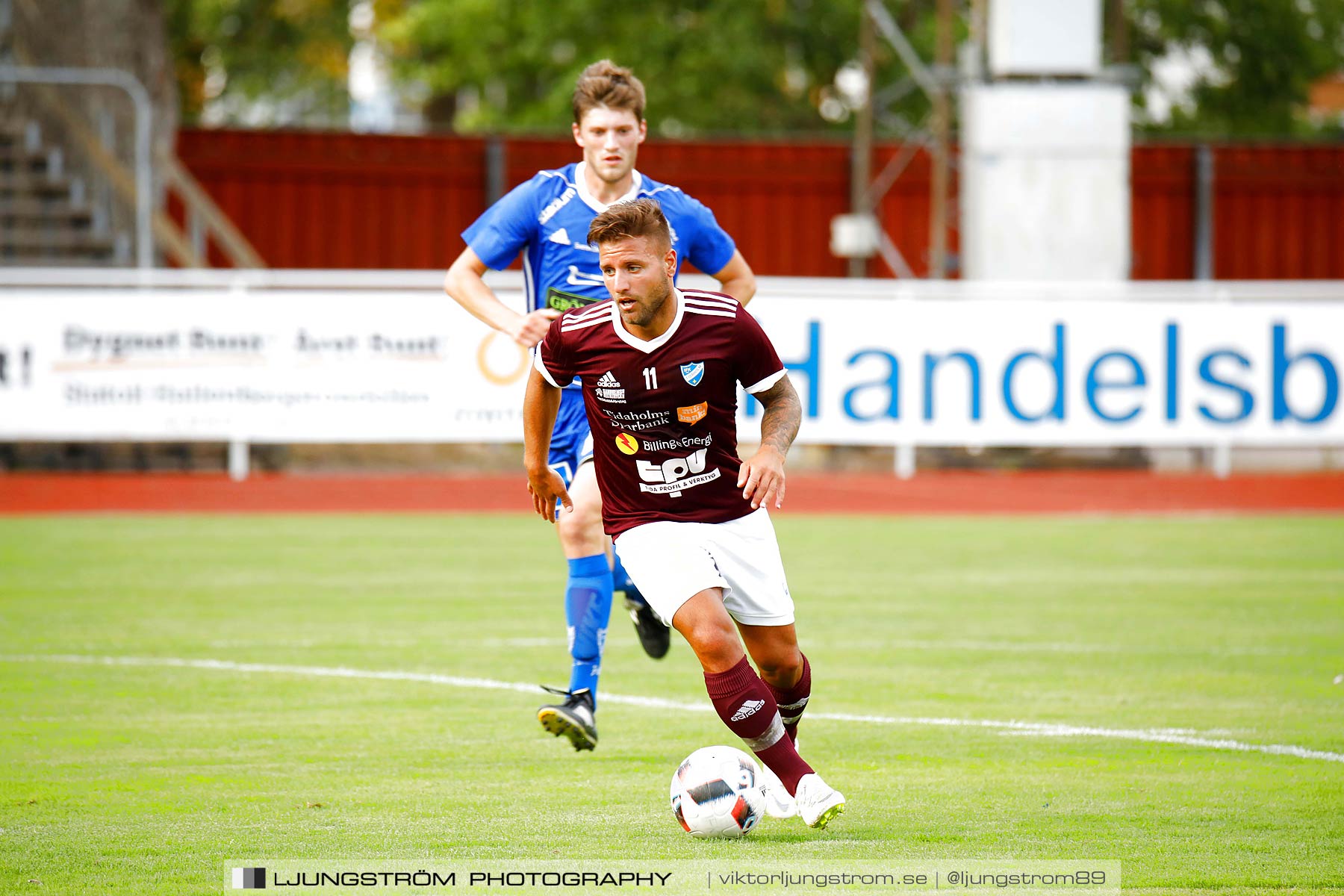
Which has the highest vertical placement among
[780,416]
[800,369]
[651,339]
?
[651,339]

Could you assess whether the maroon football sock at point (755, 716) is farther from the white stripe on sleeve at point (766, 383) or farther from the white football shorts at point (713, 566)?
the white stripe on sleeve at point (766, 383)

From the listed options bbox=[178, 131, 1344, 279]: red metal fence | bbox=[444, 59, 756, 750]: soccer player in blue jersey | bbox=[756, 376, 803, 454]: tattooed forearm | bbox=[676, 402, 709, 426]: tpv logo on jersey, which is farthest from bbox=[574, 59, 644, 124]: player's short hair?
bbox=[178, 131, 1344, 279]: red metal fence

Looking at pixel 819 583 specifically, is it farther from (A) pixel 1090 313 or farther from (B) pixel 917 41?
(B) pixel 917 41

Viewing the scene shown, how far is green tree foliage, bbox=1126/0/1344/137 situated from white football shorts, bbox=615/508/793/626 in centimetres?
3248

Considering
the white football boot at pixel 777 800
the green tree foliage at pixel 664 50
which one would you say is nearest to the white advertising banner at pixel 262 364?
the white football boot at pixel 777 800

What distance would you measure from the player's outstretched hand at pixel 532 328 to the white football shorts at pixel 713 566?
3.07 feet

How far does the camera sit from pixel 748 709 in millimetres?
5070

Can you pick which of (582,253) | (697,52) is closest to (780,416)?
(582,253)

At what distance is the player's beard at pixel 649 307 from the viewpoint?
5133mm

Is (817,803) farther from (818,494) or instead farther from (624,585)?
(818,494)

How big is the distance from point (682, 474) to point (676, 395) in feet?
0.84

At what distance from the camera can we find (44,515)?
15570 millimetres

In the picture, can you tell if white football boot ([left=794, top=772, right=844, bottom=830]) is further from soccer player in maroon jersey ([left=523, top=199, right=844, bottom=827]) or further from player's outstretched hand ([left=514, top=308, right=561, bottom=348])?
player's outstretched hand ([left=514, top=308, right=561, bottom=348])

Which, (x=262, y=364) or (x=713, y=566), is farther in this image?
(x=262, y=364)
